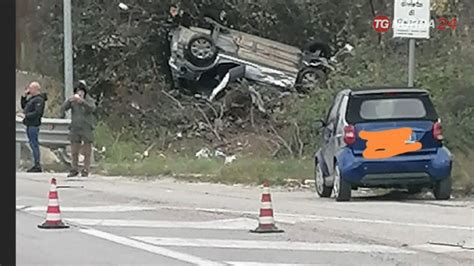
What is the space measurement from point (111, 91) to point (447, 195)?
1435 centimetres

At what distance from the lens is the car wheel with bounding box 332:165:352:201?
593 inches

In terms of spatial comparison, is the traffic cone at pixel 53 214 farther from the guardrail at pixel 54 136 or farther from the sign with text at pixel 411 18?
the guardrail at pixel 54 136

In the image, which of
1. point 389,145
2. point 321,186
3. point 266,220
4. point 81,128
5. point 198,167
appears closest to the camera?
point 266,220

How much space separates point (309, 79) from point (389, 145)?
1167 centimetres

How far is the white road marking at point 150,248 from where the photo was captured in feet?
32.9

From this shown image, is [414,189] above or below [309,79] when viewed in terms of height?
below

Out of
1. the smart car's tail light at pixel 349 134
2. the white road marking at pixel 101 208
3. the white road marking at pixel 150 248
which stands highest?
the smart car's tail light at pixel 349 134

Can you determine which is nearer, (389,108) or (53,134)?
(389,108)

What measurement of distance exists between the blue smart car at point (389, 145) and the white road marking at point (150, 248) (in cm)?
431

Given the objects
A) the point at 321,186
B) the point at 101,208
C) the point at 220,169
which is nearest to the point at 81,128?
the point at 220,169

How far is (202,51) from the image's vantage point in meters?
26.2

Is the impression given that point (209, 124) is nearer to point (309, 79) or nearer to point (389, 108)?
point (309, 79)

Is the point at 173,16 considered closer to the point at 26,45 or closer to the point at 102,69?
the point at 102,69

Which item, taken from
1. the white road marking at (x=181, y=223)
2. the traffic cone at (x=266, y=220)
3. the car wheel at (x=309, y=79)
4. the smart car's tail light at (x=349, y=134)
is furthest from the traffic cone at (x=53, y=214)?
the car wheel at (x=309, y=79)
